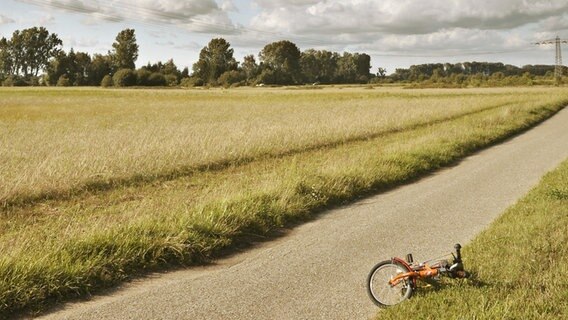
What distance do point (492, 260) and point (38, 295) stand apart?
16.9 feet

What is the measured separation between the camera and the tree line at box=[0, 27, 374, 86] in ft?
367

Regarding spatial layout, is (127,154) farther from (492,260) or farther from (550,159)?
(550,159)

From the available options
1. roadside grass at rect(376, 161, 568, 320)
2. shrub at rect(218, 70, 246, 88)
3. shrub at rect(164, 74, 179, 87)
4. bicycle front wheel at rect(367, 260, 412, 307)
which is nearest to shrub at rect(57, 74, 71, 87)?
shrub at rect(164, 74, 179, 87)

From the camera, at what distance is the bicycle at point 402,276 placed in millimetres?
5375

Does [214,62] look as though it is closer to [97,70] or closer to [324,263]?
[97,70]

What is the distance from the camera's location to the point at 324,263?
6.68 m

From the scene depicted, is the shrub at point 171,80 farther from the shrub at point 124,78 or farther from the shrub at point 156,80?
the shrub at point 124,78

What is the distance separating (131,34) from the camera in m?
123

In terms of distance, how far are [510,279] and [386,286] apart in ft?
4.48

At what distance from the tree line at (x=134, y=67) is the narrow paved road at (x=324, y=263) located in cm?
9916

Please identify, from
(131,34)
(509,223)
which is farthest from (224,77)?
(509,223)

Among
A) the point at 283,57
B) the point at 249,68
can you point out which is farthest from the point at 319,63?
the point at 249,68

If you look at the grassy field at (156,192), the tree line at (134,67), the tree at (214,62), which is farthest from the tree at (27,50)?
the grassy field at (156,192)

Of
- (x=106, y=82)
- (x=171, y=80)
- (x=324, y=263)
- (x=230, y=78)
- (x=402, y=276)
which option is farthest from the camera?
(x=230, y=78)
